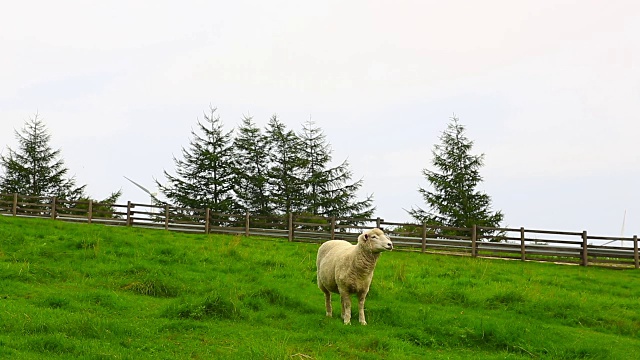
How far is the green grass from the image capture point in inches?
348

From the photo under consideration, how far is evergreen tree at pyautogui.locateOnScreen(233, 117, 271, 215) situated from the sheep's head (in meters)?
28.0

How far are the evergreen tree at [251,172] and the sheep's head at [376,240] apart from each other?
2798 cm

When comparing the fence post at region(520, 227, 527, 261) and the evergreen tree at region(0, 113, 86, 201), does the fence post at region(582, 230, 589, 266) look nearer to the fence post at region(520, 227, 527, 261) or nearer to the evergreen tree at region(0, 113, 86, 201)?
the fence post at region(520, 227, 527, 261)

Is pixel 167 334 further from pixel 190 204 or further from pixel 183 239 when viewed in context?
pixel 190 204

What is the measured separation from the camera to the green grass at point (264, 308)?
8836 millimetres

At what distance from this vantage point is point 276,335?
9742 millimetres

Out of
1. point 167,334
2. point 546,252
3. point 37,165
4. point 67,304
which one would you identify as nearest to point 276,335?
point 167,334

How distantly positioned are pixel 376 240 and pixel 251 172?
29861 mm

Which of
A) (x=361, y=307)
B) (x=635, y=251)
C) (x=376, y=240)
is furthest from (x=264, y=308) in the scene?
(x=635, y=251)

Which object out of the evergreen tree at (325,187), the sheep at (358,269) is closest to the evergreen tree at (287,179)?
the evergreen tree at (325,187)

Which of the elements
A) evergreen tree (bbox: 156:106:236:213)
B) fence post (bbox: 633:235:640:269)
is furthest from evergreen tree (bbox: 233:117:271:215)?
fence post (bbox: 633:235:640:269)

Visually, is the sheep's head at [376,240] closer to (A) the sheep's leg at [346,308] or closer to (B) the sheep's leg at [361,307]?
(B) the sheep's leg at [361,307]

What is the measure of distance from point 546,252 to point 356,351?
675 inches

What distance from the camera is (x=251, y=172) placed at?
40.0 meters
